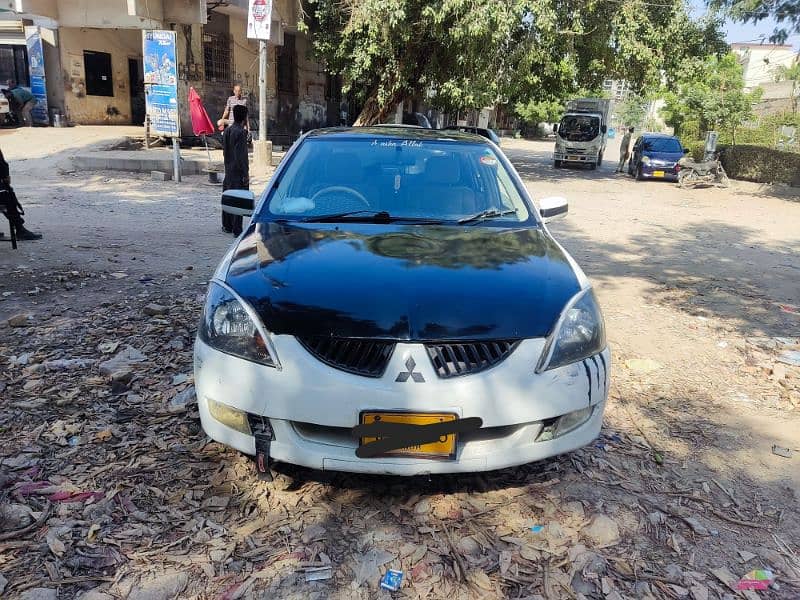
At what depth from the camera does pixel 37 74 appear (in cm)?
1812

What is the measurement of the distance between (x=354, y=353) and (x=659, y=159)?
66.3 ft

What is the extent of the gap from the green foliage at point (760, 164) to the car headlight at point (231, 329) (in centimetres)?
2115

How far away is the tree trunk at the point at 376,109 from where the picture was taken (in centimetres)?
1806

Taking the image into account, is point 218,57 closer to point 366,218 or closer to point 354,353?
point 366,218

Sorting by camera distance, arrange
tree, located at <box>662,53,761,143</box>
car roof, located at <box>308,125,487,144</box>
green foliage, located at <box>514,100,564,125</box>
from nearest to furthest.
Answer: car roof, located at <box>308,125,487,144</box>
tree, located at <box>662,53,761,143</box>
green foliage, located at <box>514,100,564,125</box>

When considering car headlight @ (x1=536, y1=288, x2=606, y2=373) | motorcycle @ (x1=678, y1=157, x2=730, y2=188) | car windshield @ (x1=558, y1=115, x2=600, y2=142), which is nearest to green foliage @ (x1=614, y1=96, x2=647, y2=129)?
car windshield @ (x1=558, y1=115, x2=600, y2=142)

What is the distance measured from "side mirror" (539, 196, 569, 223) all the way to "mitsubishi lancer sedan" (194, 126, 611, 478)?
0.90 meters

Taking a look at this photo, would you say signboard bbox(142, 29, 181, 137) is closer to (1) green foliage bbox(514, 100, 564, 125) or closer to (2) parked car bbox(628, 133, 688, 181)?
(2) parked car bbox(628, 133, 688, 181)

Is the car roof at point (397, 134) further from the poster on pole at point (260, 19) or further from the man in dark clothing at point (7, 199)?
the poster on pole at point (260, 19)

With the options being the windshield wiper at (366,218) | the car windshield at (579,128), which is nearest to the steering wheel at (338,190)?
the windshield wiper at (366,218)

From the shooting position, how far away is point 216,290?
275 cm

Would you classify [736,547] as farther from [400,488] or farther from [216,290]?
[216,290]

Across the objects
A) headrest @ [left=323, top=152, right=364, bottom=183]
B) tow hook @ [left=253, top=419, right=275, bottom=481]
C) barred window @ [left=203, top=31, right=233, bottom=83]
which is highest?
barred window @ [left=203, top=31, right=233, bottom=83]

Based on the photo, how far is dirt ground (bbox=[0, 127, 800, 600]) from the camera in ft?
7.59
